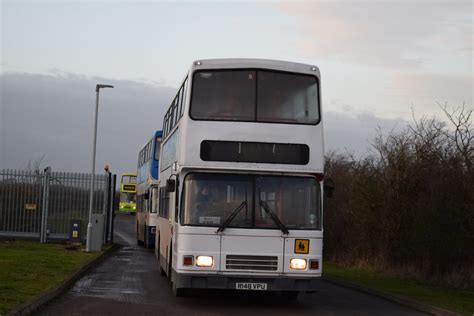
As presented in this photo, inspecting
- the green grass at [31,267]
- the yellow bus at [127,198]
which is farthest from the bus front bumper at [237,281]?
the yellow bus at [127,198]

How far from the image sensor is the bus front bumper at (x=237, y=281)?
14.1 m

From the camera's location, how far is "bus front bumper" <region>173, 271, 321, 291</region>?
46.3ft

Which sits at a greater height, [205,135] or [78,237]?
[205,135]

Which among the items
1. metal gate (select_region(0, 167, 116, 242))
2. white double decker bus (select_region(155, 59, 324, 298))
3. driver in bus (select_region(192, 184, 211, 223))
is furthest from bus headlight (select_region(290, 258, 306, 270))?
metal gate (select_region(0, 167, 116, 242))

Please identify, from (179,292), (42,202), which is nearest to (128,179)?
(42,202)

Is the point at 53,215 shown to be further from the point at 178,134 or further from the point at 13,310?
the point at 13,310

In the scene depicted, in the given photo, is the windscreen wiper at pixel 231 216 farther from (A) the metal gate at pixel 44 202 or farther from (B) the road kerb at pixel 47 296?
(A) the metal gate at pixel 44 202

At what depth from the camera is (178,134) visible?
15.8m

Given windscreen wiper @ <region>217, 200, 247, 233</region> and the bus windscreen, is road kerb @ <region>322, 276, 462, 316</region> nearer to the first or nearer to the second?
the bus windscreen

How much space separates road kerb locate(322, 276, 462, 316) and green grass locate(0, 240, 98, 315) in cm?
720

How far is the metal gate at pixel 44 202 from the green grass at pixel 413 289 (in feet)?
38.1

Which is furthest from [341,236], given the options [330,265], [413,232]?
[413,232]

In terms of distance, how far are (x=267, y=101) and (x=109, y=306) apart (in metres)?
4.83

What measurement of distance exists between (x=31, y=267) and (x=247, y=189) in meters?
8.51
